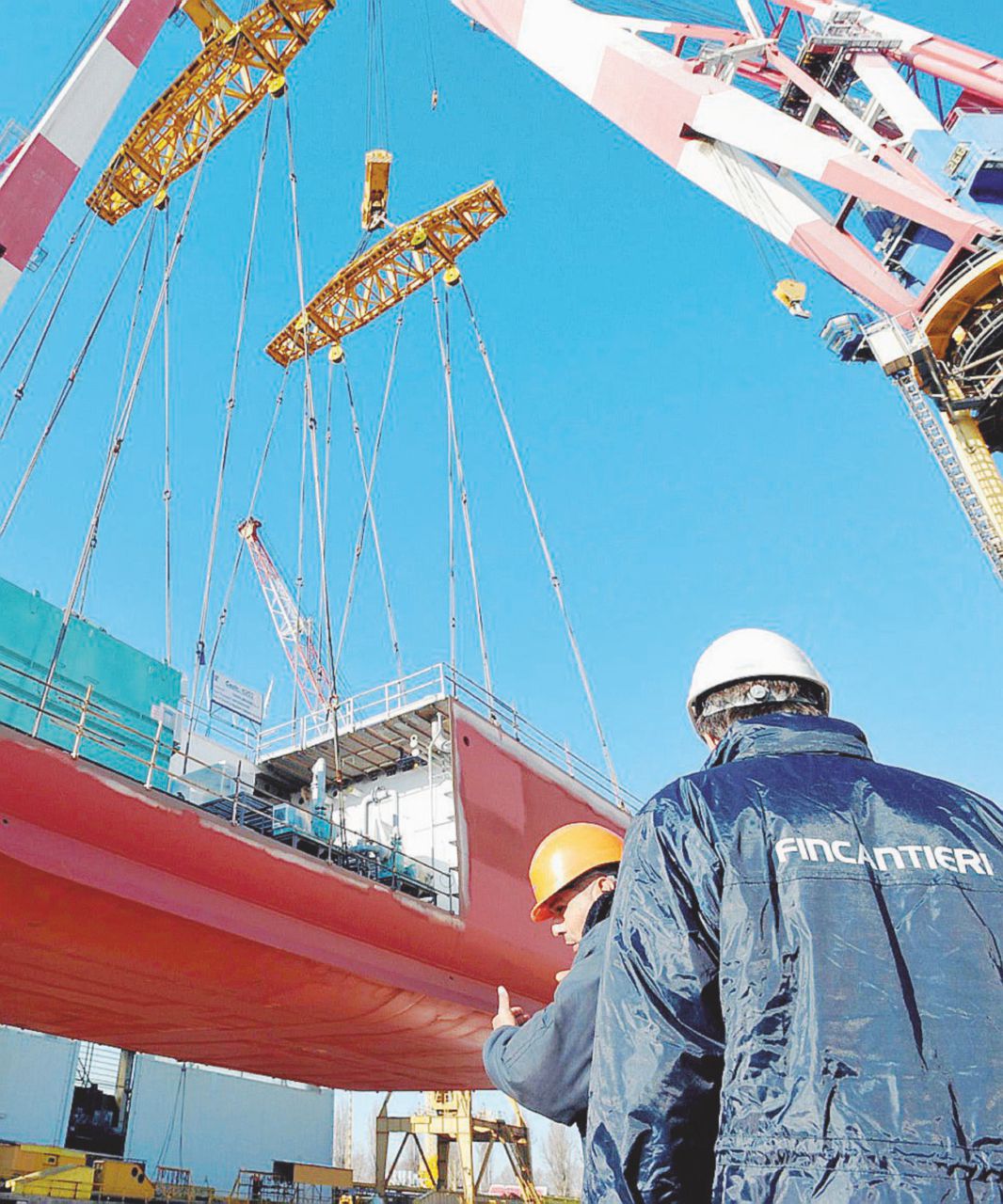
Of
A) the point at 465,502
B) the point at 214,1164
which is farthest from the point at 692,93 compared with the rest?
the point at 214,1164

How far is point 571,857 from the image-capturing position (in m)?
3.15

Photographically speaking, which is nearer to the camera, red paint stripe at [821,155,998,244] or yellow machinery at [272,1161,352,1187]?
red paint stripe at [821,155,998,244]

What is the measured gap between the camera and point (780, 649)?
1.99 meters

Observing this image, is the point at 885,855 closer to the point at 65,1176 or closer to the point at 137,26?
the point at 137,26

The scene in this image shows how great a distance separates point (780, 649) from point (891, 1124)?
3.34 ft

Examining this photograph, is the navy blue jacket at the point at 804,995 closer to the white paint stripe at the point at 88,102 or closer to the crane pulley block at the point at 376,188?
the white paint stripe at the point at 88,102

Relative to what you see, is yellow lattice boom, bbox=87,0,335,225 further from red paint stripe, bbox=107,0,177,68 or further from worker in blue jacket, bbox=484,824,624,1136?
worker in blue jacket, bbox=484,824,624,1136

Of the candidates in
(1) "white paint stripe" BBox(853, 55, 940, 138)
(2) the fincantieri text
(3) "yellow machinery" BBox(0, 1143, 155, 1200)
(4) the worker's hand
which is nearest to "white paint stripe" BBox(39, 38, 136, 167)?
(4) the worker's hand

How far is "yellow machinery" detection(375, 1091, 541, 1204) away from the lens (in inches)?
742

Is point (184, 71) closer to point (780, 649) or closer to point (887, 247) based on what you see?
point (887, 247)

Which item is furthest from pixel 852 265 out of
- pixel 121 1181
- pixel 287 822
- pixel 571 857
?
pixel 121 1181

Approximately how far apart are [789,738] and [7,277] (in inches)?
414

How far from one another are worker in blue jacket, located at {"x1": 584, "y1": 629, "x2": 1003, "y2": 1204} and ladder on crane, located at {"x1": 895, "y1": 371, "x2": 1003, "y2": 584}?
18089 mm

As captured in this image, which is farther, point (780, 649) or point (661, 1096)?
point (780, 649)
